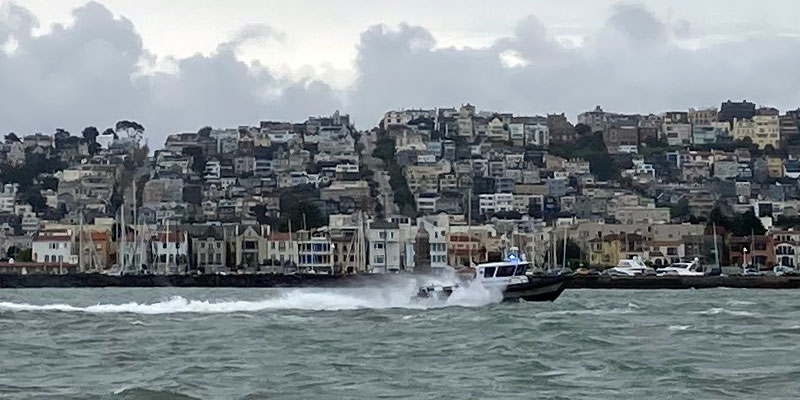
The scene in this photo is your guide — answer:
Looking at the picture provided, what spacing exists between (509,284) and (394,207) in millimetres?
106224

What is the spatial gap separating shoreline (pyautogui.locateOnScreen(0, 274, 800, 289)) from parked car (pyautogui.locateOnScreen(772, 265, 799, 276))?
4.95 meters

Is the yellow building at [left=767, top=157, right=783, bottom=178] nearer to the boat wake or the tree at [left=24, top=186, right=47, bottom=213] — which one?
the tree at [left=24, top=186, right=47, bottom=213]

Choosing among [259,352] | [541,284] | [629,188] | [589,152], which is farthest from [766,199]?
[259,352]

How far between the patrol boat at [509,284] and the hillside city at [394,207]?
60.9m

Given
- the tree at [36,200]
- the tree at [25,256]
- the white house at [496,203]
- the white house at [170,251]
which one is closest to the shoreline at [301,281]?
the white house at [170,251]

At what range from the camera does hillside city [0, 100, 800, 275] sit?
12325cm

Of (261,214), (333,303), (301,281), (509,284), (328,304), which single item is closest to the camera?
(509,284)

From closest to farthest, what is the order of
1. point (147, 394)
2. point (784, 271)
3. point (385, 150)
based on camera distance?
point (147, 394) → point (784, 271) → point (385, 150)

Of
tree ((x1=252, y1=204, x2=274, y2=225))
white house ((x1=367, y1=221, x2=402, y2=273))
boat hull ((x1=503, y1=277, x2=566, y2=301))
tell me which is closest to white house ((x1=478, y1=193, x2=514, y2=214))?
tree ((x1=252, y1=204, x2=274, y2=225))

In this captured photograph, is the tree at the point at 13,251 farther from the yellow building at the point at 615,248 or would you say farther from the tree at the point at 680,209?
the tree at the point at 680,209

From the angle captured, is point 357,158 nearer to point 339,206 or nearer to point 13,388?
point 339,206

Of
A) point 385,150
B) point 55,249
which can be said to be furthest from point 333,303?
point 385,150

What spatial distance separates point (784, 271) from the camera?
106312 millimetres

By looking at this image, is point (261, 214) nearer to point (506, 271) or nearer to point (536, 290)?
point (536, 290)
